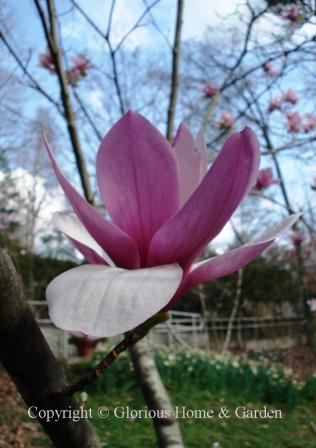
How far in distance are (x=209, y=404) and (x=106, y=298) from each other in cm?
438

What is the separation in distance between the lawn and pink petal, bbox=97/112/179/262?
3.04 m

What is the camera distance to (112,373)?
4.64 metres

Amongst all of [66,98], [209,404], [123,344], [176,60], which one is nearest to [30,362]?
[123,344]

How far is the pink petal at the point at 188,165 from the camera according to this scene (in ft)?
1.37

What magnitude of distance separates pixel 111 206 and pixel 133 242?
0.04 m

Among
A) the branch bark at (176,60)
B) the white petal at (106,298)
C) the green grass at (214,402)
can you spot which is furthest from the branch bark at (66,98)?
the green grass at (214,402)

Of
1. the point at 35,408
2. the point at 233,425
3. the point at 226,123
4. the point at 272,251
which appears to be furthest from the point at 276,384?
the point at 272,251

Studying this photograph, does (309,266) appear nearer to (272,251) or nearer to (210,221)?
(272,251)

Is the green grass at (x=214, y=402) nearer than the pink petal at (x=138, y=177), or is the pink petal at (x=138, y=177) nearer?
the pink petal at (x=138, y=177)

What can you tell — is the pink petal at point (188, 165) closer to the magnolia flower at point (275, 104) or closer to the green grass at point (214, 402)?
the green grass at point (214, 402)

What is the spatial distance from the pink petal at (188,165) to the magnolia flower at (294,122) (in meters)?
4.28

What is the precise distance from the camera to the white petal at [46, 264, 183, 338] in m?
0.29

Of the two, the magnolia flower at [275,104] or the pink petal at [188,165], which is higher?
the magnolia flower at [275,104]

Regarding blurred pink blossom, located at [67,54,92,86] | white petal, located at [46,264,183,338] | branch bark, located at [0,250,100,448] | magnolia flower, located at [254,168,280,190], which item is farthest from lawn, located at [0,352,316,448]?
white petal, located at [46,264,183,338]
